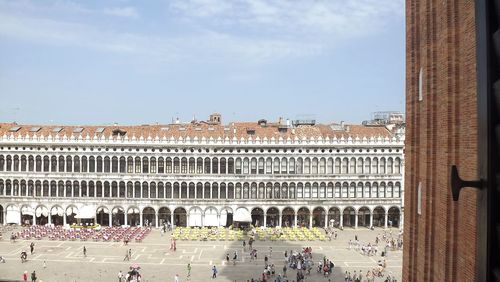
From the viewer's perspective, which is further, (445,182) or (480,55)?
(445,182)

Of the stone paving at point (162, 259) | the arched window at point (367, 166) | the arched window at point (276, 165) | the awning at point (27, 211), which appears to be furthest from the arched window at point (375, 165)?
the awning at point (27, 211)

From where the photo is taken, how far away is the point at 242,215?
6519 cm

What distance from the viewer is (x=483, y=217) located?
3.00 meters

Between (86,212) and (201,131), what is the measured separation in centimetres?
1780

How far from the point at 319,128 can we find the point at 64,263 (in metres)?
39.0

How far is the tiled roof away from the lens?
6806cm

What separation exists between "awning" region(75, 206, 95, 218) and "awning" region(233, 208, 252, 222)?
58.8ft

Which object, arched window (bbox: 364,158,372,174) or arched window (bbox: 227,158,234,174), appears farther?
arched window (bbox: 364,158,372,174)

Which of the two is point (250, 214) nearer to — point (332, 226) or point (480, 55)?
point (332, 226)

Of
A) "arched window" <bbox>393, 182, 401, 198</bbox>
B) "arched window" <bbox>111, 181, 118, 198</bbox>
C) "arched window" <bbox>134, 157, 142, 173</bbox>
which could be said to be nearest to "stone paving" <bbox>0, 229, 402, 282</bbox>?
"arched window" <bbox>111, 181, 118, 198</bbox>

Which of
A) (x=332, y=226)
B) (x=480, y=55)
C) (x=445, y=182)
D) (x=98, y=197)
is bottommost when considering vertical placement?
(x=332, y=226)

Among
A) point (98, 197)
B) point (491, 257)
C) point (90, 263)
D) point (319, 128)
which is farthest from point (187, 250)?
point (491, 257)

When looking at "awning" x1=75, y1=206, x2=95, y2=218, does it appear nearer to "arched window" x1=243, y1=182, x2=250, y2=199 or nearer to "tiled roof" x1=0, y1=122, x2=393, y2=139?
"tiled roof" x1=0, y1=122, x2=393, y2=139

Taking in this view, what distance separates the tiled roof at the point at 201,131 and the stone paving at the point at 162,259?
15.0m
